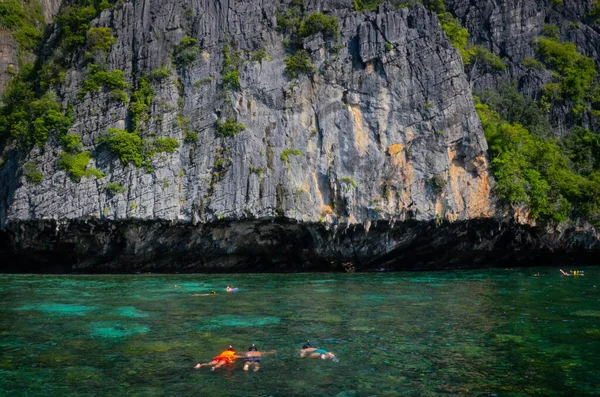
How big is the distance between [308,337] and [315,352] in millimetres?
1739

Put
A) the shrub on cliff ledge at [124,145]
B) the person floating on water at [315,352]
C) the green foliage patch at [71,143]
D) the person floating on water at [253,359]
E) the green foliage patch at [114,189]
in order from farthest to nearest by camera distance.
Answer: the green foliage patch at [71,143] < the shrub on cliff ledge at [124,145] < the green foliage patch at [114,189] < the person floating on water at [315,352] < the person floating on water at [253,359]

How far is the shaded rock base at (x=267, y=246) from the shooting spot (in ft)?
94.1

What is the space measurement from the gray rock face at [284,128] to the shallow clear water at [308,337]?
325 inches

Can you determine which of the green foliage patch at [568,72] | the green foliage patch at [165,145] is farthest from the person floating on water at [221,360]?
the green foliage patch at [568,72]

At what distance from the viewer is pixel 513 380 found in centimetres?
848

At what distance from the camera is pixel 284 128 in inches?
1181

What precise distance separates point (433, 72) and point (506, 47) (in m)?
14.4

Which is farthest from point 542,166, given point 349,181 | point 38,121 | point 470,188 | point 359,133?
point 38,121

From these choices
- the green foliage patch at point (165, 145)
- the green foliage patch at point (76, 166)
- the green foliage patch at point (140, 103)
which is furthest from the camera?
the green foliage patch at point (140, 103)

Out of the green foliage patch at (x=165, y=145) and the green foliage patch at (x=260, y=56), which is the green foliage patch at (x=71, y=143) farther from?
the green foliage patch at (x=260, y=56)

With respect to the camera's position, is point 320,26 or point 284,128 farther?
point 320,26

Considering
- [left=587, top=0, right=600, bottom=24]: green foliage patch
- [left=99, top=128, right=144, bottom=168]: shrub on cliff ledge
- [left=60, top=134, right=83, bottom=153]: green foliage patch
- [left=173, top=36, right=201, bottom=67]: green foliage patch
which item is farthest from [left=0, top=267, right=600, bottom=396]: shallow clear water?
[left=587, top=0, right=600, bottom=24]: green foliage patch

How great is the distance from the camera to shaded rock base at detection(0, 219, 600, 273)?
94.1ft

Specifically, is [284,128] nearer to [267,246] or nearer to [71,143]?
[267,246]
